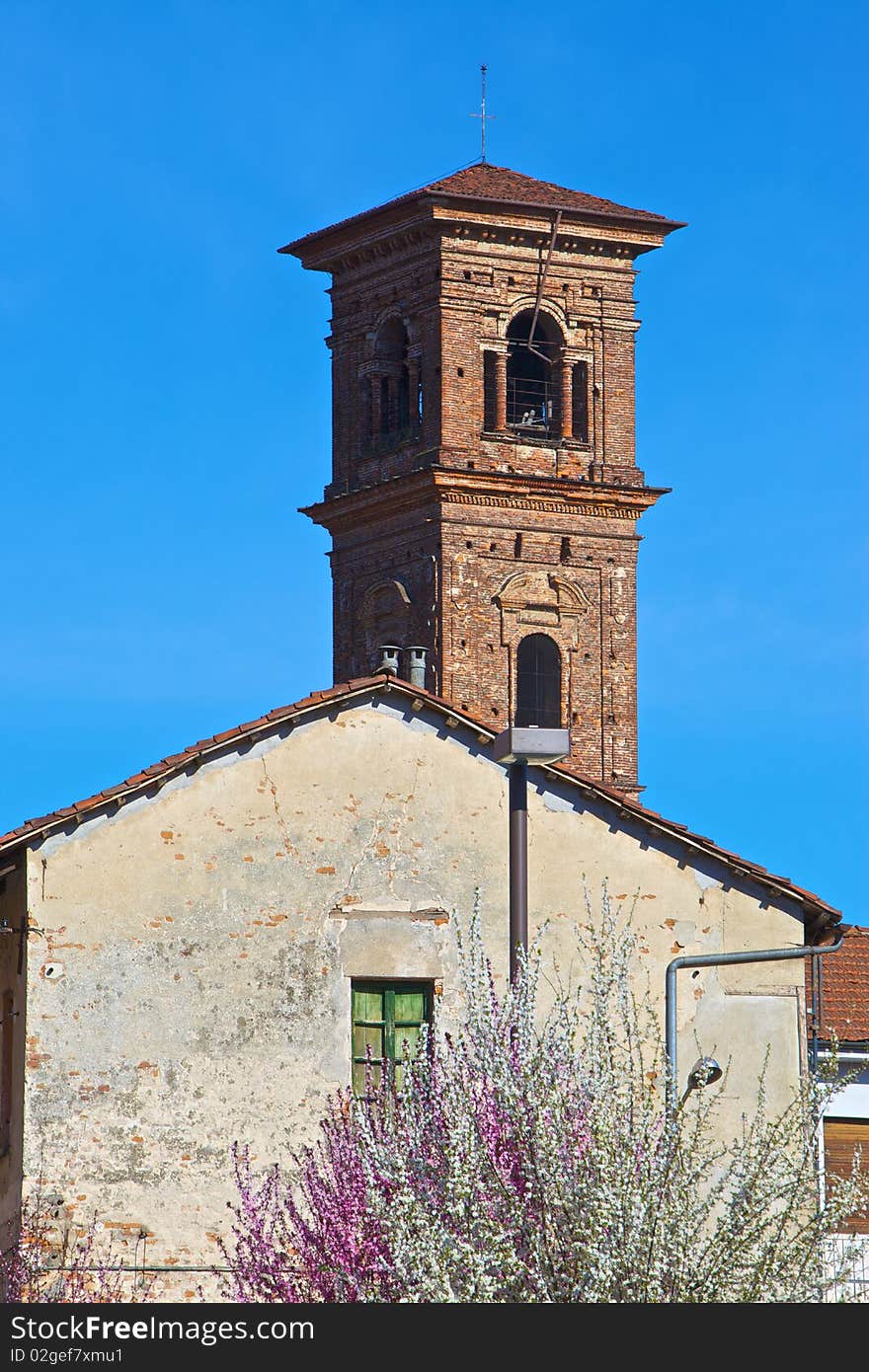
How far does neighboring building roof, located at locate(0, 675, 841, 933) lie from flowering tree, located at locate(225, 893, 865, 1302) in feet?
25.3

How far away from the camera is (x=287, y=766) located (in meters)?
25.7

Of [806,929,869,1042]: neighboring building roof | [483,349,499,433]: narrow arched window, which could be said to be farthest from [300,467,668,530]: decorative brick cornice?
[806,929,869,1042]: neighboring building roof

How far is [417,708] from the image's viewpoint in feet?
86.3

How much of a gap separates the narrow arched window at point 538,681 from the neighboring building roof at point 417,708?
78.9ft

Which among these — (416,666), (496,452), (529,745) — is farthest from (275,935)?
(496,452)

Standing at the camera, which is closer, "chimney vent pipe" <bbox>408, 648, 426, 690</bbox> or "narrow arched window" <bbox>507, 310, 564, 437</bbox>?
"chimney vent pipe" <bbox>408, 648, 426, 690</bbox>

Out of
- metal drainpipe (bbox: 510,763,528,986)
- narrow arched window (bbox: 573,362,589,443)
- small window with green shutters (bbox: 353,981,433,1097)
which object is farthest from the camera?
narrow arched window (bbox: 573,362,589,443)

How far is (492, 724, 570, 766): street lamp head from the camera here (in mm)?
18625

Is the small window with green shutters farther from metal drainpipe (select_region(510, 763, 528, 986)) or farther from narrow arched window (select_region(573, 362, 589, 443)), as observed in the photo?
narrow arched window (select_region(573, 362, 589, 443))

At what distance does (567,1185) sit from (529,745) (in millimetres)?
3721

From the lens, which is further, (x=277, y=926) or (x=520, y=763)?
(x=277, y=926)

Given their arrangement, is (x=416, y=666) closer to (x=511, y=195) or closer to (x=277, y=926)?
(x=277, y=926)

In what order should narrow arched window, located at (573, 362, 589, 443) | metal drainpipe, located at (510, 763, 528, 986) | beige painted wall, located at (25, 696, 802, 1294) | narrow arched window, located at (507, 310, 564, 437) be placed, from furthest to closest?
narrow arched window, located at (573, 362, 589, 443) < narrow arched window, located at (507, 310, 564, 437) < beige painted wall, located at (25, 696, 802, 1294) < metal drainpipe, located at (510, 763, 528, 986)

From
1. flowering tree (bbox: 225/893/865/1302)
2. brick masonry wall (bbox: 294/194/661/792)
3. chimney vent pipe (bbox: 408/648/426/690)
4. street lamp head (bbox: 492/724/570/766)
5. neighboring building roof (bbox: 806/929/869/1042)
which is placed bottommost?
flowering tree (bbox: 225/893/865/1302)
